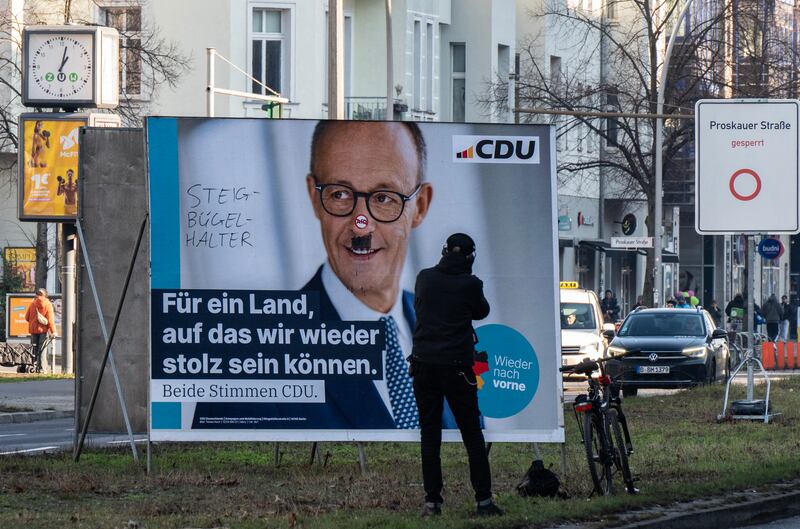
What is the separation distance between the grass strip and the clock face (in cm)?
1302

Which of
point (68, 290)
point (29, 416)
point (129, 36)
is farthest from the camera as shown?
point (129, 36)

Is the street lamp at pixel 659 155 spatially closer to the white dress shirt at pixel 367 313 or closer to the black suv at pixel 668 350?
the black suv at pixel 668 350

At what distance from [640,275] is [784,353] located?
2143cm

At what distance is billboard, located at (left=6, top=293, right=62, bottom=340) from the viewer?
39625 millimetres

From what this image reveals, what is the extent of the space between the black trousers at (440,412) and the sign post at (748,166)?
9701 millimetres

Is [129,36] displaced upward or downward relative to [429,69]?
upward

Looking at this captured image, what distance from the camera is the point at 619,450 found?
12.4 m

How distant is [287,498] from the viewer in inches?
469

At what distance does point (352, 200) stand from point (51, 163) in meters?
16.6

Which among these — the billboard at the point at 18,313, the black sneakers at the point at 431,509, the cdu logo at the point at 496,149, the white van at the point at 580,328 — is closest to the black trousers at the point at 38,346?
the billboard at the point at 18,313

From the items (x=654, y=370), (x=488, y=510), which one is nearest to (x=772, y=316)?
(x=654, y=370)

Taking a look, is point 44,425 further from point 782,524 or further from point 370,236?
point 782,524

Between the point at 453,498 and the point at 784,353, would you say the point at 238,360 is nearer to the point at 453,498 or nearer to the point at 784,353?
the point at 453,498

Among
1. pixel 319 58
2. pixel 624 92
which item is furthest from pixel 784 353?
pixel 319 58
